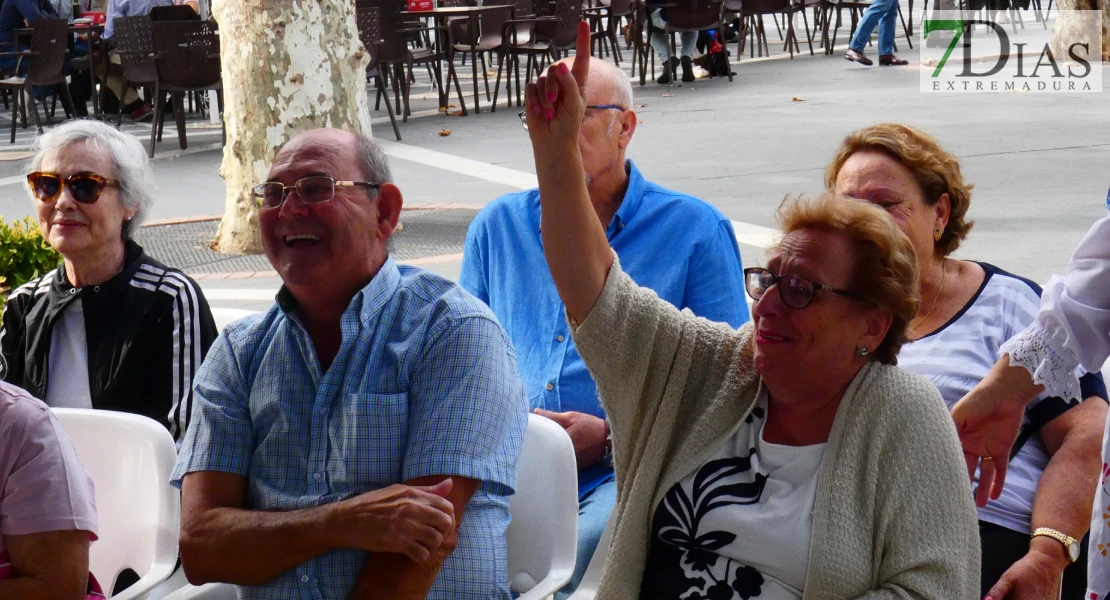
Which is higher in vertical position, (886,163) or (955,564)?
(886,163)

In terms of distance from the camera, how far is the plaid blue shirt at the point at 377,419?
2182 millimetres

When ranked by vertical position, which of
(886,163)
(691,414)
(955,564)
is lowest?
(955,564)

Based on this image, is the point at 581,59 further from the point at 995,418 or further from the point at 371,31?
the point at 371,31

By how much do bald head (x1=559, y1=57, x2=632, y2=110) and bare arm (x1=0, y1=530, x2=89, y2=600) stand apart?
1796mm

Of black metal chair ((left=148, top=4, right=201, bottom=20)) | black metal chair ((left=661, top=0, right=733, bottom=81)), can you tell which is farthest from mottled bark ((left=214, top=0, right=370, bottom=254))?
black metal chair ((left=661, top=0, right=733, bottom=81))

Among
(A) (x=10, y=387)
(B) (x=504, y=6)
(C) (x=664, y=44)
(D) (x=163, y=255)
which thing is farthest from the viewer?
(C) (x=664, y=44)

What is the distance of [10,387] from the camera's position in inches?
84.9

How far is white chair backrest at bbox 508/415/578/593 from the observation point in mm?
2459

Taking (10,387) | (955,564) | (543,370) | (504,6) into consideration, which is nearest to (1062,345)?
(955,564)

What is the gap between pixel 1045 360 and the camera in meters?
2.24

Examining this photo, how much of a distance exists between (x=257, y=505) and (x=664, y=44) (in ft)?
45.4

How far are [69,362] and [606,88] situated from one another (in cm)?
159

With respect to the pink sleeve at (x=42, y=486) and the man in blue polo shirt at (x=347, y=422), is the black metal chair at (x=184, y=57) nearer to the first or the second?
the man in blue polo shirt at (x=347, y=422)

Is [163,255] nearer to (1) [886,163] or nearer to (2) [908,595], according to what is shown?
Result: (1) [886,163]
